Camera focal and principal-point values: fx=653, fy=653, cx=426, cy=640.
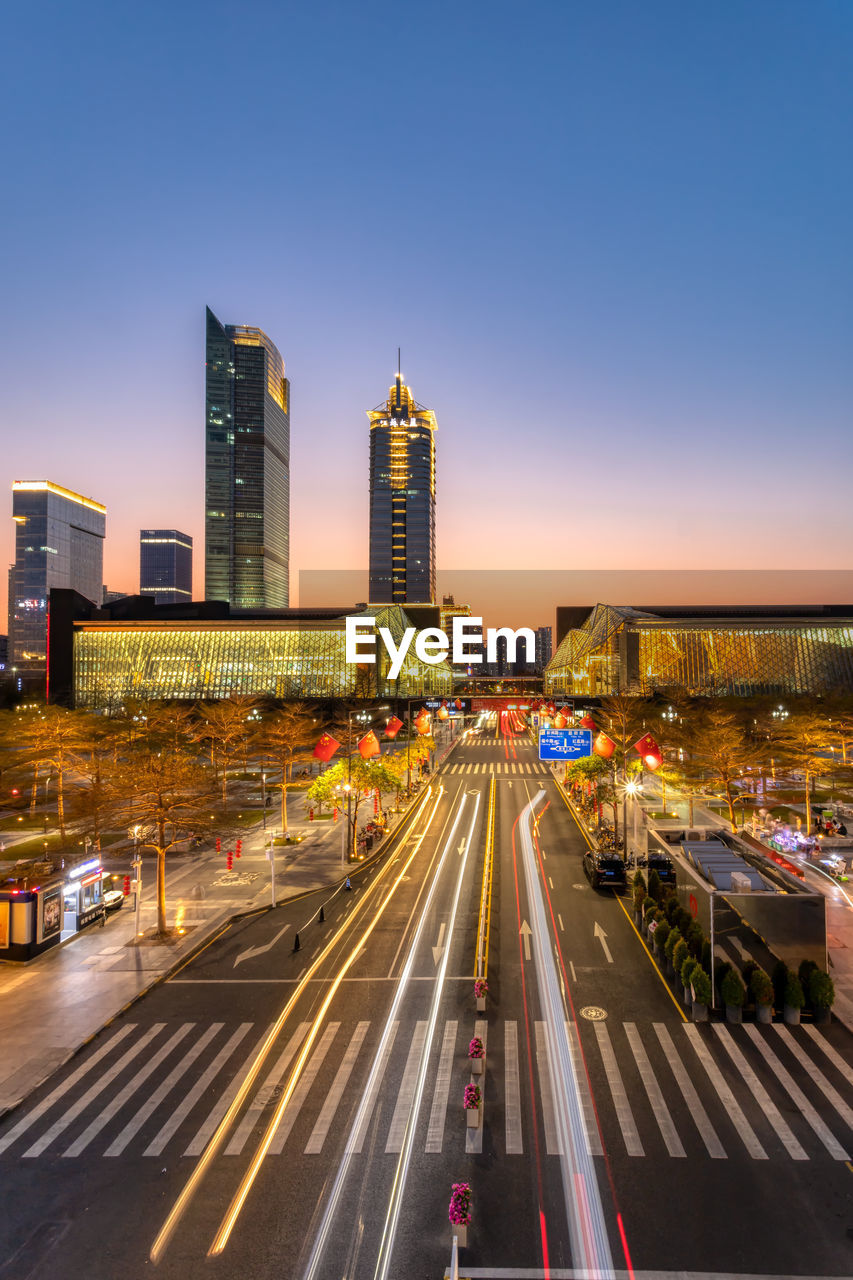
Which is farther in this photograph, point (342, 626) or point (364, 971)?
point (342, 626)

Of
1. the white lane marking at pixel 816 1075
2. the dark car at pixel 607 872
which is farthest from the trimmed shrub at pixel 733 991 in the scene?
the dark car at pixel 607 872

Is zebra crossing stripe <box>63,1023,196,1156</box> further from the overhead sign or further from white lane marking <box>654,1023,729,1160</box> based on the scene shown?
the overhead sign

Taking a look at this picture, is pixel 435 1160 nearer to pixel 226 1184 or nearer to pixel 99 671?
pixel 226 1184

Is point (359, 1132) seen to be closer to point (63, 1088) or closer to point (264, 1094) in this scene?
point (264, 1094)

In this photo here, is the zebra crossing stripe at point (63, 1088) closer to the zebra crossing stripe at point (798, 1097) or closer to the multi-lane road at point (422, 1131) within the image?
the multi-lane road at point (422, 1131)

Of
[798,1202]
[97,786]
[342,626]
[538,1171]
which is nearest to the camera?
[798,1202]

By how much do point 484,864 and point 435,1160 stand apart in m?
26.8

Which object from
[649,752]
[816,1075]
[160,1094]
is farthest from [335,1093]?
[649,752]

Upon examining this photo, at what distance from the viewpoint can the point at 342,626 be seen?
152m

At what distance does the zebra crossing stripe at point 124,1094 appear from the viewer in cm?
1568

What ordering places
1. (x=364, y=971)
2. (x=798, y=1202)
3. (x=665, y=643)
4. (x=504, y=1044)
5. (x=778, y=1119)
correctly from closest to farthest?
1. (x=798, y=1202)
2. (x=778, y=1119)
3. (x=504, y=1044)
4. (x=364, y=971)
5. (x=665, y=643)

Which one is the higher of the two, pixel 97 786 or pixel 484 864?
pixel 97 786

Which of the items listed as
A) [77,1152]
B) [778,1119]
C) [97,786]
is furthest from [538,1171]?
[97,786]

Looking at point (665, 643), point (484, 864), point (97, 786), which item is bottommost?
point (484, 864)
